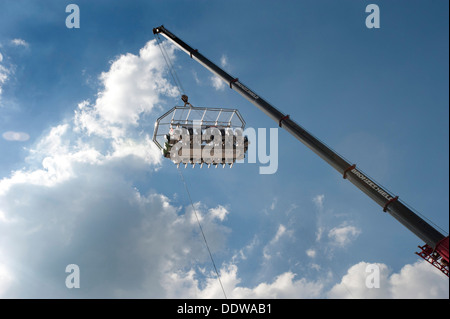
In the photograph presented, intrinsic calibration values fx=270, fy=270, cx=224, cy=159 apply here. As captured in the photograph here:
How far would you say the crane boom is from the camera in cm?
1500

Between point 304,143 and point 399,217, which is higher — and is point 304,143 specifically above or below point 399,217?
above

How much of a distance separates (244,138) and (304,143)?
194 inches

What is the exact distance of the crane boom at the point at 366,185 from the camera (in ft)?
49.2

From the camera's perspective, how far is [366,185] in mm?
18391

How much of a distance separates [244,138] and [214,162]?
11.2ft

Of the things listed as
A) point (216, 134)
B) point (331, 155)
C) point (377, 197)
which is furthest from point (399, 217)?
point (216, 134)
